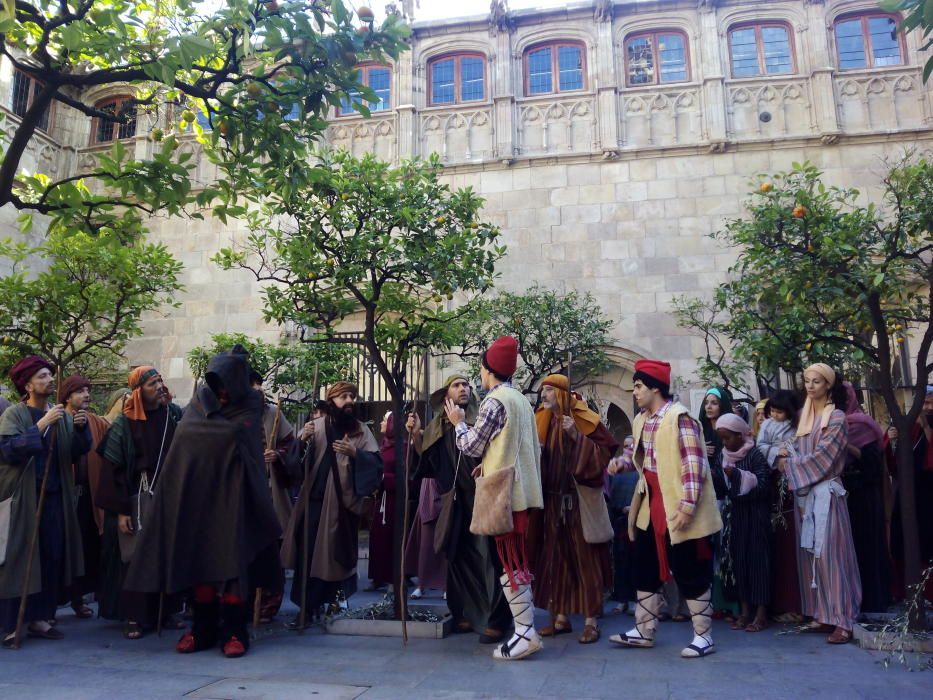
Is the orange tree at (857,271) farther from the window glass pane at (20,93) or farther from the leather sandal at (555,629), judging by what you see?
the window glass pane at (20,93)

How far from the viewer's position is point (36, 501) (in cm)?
554

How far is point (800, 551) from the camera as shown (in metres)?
5.64

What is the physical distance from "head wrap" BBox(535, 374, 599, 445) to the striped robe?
1.55 metres

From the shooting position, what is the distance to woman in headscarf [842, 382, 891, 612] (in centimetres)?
560

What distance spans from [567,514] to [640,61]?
38.6ft

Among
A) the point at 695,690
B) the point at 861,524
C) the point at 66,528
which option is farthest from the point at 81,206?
the point at 861,524

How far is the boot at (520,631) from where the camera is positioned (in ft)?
15.3

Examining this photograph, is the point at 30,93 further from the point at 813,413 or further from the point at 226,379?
the point at 813,413

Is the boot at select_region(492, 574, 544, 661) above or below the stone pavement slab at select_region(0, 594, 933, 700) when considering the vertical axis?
above

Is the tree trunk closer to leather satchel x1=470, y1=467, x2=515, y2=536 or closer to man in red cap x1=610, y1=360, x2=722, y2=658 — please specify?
man in red cap x1=610, y1=360, x2=722, y2=658

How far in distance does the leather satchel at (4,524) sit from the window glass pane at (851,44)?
14874 mm

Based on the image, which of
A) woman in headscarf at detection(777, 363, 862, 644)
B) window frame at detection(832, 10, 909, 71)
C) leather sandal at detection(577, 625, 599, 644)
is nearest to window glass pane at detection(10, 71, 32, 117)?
leather sandal at detection(577, 625, 599, 644)

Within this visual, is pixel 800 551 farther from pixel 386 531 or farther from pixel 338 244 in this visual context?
pixel 338 244

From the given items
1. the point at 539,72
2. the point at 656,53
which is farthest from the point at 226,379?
the point at 656,53
